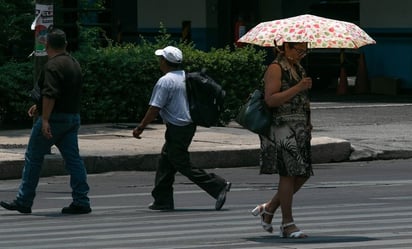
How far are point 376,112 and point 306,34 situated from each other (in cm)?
1498

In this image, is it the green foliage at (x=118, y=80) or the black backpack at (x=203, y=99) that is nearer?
the black backpack at (x=203, y=99)

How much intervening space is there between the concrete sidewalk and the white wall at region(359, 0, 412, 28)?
40.8ft

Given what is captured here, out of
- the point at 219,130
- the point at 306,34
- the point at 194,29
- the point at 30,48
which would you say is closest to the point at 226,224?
the point at 306,34

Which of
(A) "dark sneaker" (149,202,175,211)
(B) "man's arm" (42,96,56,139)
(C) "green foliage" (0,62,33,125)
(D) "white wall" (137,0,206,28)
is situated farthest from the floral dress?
(D) "white wall" (137,0,206,28)

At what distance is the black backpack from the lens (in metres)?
12.9

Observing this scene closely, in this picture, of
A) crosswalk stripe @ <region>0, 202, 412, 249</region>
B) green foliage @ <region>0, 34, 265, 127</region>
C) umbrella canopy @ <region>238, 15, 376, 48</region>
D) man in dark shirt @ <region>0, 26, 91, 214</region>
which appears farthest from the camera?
green foliage @ <region>0, 34, 265, 127</region>

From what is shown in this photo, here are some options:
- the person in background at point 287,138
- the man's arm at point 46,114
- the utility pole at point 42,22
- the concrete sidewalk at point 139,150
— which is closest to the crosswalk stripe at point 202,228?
the person in background at point 287,138

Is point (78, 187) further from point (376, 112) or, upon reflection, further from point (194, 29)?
point (194, 29)

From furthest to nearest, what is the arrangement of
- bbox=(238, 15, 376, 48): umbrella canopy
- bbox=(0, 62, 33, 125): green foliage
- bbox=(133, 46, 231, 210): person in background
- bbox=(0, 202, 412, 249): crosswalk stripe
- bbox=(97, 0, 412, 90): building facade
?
1. bbox=(97, 0, 412, 90): building facade
2. bbox=(0, 62, 33, 125): green foliage
3. bbox=(133, 46, 231, 210): person in background
4. bbox=(238, 15, 376, 48): umbrella canopy
5. bbox=(0, 202, 412, 249): crosswalk stripe

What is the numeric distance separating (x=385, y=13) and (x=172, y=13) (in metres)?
6.92

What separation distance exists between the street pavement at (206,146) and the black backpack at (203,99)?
4.07 metres

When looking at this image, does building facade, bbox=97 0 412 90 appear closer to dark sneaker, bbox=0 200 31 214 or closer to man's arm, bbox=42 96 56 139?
dark sneaker, bbox=0 200 31 214

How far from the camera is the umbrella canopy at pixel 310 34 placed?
10844 mm

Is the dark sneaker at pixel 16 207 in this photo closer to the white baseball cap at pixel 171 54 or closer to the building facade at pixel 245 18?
the white baseball cap at pixel 171 54
